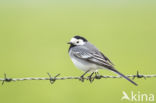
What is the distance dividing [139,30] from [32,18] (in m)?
4.93

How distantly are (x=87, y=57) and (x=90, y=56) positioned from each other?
78mm

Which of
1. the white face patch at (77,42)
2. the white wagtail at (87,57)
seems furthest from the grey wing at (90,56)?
the white face patch at (77,42)

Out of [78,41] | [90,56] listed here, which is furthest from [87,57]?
[78,41]

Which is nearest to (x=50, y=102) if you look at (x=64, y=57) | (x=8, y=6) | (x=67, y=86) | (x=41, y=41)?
(x=67, y=86)

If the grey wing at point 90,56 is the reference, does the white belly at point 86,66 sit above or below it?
below

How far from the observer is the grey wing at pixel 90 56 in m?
8.16

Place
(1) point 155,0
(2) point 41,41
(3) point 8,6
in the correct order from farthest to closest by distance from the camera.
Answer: (1) point 155,0 → (3) point 8,6 → (2) point 41,41

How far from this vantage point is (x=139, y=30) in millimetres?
18531

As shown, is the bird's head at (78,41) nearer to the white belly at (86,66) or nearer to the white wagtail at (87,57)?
the white wagtail at (87,57)

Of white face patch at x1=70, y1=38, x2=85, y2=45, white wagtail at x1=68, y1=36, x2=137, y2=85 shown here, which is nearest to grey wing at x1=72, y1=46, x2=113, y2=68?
white wagtail at x1=68, y1=36, x2=137, y2=85

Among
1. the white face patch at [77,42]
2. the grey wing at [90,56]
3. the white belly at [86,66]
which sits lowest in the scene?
the white belly at [86,66]

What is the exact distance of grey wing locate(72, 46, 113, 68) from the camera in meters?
8.16

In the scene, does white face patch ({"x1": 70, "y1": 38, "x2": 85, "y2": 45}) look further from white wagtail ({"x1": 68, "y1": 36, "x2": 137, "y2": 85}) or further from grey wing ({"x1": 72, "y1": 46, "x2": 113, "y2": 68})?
grey wing ({"x1": 72, "y1": 46, "x2": 113, "y2": 68})

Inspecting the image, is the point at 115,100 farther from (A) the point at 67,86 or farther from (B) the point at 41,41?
(B) the point at 41,41
